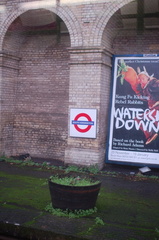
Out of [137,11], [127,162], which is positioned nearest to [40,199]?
[127,162]

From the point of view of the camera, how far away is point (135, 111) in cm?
945

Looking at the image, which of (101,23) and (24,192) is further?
(101,23)

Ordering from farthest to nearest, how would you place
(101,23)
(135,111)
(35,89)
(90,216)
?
(35,89) < (135,111) < (101,23) < (90,216)

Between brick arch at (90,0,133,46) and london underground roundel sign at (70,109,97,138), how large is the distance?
201cm

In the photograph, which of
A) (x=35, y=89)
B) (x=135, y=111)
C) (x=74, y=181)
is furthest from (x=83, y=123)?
(x=74, y=181)

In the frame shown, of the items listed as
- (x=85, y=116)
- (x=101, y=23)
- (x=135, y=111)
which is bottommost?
(x=85, y=116)

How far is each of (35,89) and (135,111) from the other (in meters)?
3.66

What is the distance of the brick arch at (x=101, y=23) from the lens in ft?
29.3

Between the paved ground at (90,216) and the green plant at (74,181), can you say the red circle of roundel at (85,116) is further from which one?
the green plant at (74,181)

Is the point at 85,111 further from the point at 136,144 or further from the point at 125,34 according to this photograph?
the point at 125,34

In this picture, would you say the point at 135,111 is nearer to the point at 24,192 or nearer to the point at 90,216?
the point at 24,192

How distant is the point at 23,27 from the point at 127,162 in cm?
573

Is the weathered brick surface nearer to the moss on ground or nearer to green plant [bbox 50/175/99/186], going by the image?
the moss on ground

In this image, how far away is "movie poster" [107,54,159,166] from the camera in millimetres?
9289
